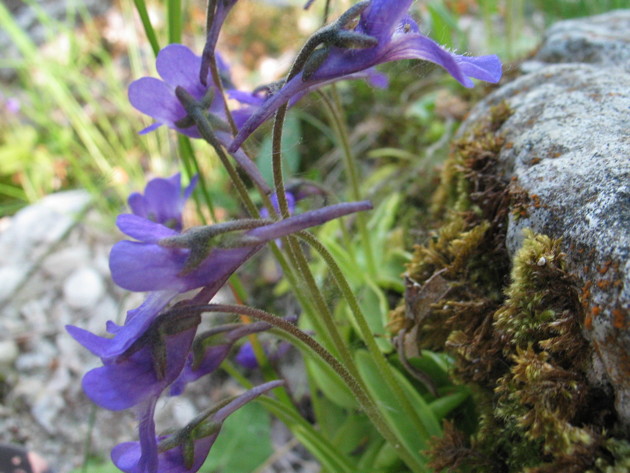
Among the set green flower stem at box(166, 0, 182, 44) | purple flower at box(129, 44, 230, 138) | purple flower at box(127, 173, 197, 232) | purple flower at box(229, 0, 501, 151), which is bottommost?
purple flower at box(127, 173, 197, 232)

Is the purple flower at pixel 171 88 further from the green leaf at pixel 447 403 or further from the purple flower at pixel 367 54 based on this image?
the green leaf at pixel 447 403

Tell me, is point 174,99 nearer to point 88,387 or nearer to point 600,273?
point 88,387

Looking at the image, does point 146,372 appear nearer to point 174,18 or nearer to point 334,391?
point 334,391

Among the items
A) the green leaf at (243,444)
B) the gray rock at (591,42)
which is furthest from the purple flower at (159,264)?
the gray rock at (591,42)

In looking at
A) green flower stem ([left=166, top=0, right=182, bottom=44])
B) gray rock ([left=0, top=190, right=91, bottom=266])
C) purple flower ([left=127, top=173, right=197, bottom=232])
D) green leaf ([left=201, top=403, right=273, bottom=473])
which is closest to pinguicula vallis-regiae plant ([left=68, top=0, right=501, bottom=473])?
green flower stem ([left=166, top=0, right=182, bottom=44])

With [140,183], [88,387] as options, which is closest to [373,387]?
[88,387]

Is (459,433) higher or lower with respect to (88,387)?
lower

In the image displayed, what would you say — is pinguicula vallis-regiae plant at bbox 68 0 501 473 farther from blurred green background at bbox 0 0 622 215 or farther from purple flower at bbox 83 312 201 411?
blurred green background at bbox 0 0 622 215
